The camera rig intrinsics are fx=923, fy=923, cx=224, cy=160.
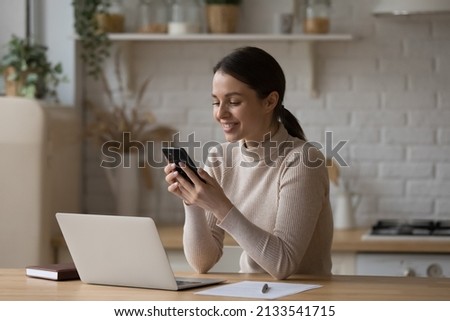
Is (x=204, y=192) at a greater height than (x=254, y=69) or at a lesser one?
lesser

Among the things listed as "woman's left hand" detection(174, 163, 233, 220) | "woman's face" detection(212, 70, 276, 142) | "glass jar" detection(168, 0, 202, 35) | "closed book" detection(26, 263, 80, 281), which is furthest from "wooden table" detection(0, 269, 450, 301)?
"glass jar" detection(168, 0, 202, 35)

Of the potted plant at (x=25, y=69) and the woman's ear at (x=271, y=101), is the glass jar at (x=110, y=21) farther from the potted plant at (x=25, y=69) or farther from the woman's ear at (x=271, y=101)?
the woman's ear at (x=271, y=101)

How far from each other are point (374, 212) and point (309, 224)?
176 cm

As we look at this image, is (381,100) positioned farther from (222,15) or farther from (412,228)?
(222,15)

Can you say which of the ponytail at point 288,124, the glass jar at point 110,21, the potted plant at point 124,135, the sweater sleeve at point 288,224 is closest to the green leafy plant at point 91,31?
the glass jar at point 110,21

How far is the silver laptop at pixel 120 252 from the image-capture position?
226 centimetres

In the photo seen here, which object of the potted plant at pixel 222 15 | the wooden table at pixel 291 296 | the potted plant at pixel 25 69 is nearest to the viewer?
the wooden table at pixel 291 296

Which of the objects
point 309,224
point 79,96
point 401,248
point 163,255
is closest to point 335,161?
point 401,248

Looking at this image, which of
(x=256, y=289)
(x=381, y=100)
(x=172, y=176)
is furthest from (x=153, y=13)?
(x=256, y=289)

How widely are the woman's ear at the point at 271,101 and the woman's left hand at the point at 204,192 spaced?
0.42m

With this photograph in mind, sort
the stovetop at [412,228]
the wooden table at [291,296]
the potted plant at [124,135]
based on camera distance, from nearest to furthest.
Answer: the wooden table at [291,296] → the stovetop at [412,228] → the potted plant at [124,135]

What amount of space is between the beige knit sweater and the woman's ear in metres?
0.08

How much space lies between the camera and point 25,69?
4051 mm

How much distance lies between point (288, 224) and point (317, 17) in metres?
1.80
